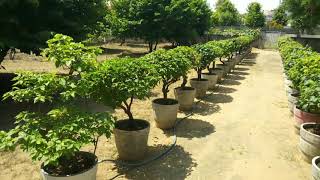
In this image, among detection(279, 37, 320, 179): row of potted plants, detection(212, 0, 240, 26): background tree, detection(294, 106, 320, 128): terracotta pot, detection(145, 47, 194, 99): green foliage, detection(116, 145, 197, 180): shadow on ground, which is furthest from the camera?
detection(212, 0, 240, 26): background tree

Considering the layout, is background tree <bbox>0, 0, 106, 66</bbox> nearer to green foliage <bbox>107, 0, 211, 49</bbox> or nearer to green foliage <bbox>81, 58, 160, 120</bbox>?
green foliage <bbox>81, 58, 160, 120</bbox>

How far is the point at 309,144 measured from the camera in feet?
21.3

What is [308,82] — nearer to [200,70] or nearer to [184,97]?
[184,97]

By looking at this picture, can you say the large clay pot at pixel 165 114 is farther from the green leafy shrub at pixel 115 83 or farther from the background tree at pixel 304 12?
the background tree at pixel 304 12

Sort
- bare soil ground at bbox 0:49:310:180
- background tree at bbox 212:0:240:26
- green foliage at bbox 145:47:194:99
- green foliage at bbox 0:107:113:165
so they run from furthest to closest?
background tree at bbox 212:0:240:26, green foliage at bbox 145:47:194:99, bare soil ground at bbox 0:49:310:180, green foliage at bbox 0:107:113:165

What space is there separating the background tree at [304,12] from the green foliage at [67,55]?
100ft

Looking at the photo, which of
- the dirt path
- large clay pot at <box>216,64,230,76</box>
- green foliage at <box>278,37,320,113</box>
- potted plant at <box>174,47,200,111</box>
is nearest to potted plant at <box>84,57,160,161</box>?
the dirt path

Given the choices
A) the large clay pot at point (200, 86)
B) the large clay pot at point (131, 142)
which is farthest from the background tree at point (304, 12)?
the large clay pot at point (131, 142)

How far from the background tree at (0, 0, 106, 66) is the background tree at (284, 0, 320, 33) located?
2585cm

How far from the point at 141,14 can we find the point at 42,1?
46.9 feet

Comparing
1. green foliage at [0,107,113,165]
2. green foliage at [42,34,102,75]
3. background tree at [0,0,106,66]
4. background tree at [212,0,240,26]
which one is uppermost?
background tree at [212,0,240,26]

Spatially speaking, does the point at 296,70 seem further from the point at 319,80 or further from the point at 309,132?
→ the point at 309,132

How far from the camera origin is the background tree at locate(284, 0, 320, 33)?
32053 mm

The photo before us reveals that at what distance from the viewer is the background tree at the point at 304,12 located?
105 ft
